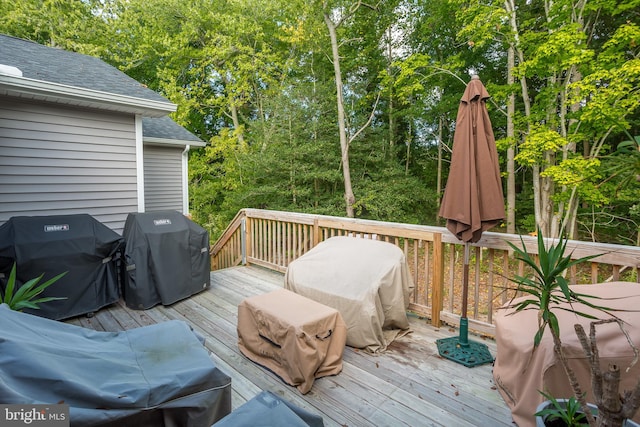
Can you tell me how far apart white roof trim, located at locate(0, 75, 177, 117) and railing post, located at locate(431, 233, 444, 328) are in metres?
4.37

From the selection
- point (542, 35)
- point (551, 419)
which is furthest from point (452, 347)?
point (542, 35)

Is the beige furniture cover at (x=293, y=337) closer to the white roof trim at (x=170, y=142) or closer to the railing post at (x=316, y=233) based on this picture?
the railing post at (x=316, y=233)

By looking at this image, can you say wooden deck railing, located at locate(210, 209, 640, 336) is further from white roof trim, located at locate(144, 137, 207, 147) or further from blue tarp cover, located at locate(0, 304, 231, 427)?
white roof trim, located at locate(144, 137, 207, 147)

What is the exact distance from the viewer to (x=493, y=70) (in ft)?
31.1

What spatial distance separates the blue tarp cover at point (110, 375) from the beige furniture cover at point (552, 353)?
5.45 ft

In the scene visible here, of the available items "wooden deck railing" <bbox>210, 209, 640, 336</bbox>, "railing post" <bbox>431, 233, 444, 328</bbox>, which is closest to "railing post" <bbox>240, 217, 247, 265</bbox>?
"wooden deck railing" <bbox>210, 209, 640, 336</bbox>

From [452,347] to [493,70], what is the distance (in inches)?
375

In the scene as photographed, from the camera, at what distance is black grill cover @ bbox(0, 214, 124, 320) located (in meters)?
3.01

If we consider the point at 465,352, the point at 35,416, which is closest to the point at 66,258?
the point at 35,416

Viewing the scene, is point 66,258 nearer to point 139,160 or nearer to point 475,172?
point 139,160

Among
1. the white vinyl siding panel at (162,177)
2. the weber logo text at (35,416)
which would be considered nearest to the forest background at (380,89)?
the white vinyl siding panel at (162,177)

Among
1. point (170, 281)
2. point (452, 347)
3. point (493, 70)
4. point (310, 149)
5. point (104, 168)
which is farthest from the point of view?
point (493, 70)

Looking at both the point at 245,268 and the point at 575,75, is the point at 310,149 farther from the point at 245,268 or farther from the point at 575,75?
the point at 575,75

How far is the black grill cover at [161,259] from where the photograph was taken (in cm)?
361
